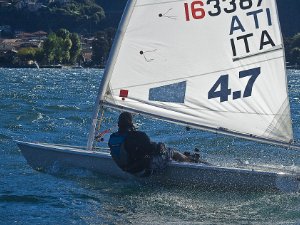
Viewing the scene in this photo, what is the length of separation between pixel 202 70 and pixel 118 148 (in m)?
1.60

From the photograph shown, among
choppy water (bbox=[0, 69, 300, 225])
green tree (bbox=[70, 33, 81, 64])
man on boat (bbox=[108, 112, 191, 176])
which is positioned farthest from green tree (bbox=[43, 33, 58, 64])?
man on boat (bbox=[108, 112, 191, 176])

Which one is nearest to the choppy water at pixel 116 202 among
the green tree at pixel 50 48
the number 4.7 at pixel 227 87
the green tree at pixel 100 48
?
the number 4.7 at pixel 227 87

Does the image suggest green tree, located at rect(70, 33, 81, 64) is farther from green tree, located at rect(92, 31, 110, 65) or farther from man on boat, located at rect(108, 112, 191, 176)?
man on boat, located at rect(108, 112, 191, 176)

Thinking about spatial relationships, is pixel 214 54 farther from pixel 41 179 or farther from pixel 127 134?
pixel 41 179

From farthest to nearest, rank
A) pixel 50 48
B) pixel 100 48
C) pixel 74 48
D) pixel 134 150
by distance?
1. pixel 100 48
2. pixel 74 48
3. pixel 50 48
4. pixel 134 150

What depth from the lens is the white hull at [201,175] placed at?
11742 mm

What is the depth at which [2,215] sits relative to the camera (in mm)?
10938

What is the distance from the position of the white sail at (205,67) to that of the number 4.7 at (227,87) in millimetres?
13

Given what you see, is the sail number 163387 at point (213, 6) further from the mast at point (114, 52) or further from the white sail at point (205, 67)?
the mast at point (114, 52)

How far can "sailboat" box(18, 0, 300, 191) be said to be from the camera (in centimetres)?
1216

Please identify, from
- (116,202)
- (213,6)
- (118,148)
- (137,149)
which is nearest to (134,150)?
(137,149)

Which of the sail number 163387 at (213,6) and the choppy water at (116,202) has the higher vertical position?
the sail number 163387 at (213,6)

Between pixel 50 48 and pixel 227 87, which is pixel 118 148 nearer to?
pixel 227 87

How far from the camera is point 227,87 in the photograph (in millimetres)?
12336
